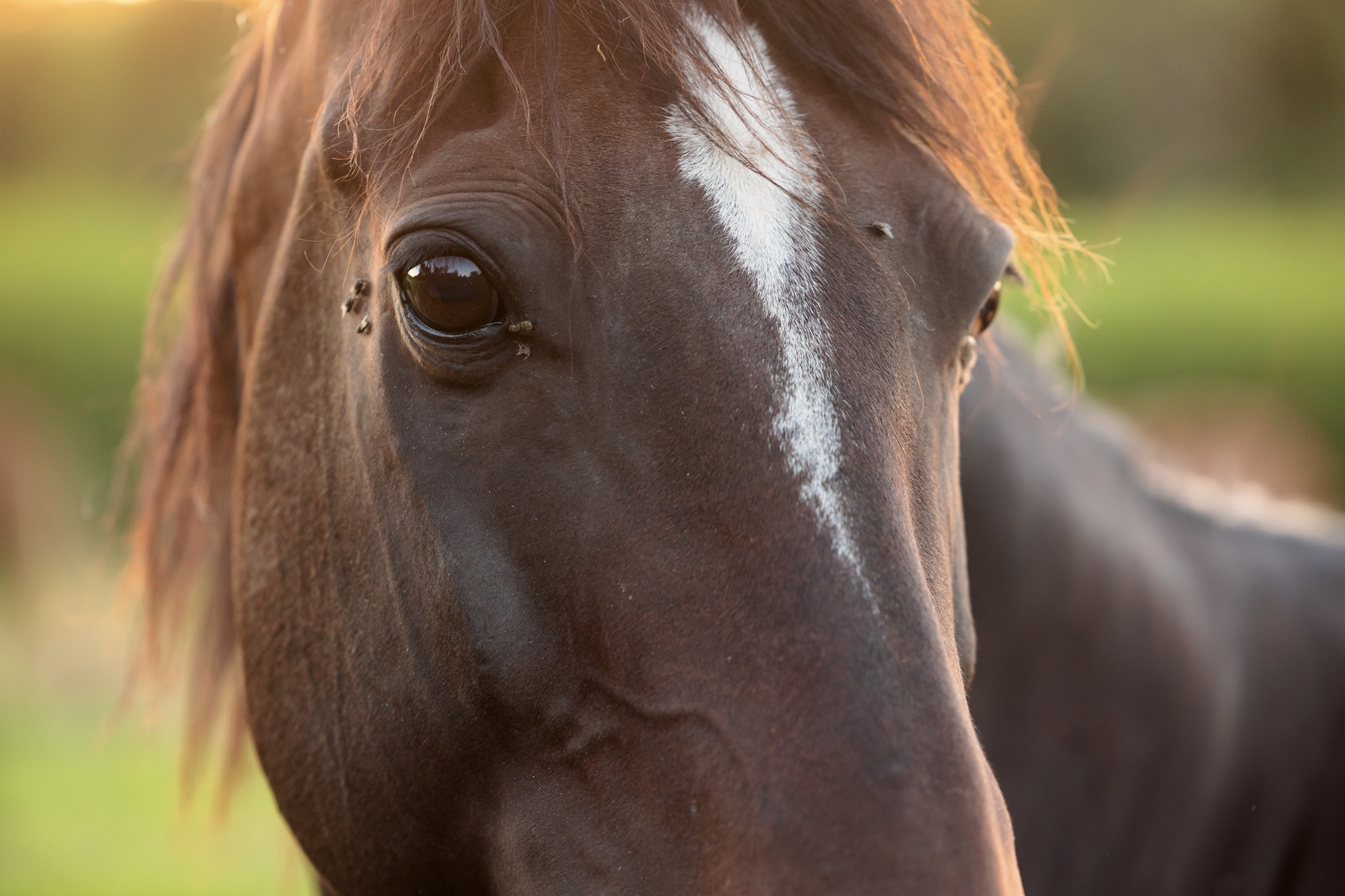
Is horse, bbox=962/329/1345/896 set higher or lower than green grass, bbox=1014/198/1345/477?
higher

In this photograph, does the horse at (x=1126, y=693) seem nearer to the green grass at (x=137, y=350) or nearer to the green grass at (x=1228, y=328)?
the green grass at (x=137, y=350)

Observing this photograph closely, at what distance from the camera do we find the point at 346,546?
1.58m

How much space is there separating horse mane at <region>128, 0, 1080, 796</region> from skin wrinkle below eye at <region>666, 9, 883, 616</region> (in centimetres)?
4

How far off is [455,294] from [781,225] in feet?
1.29

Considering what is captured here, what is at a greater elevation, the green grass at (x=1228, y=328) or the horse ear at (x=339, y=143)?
the horse ear at (x=339, y=143)

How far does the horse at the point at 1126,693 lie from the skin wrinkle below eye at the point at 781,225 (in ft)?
3.69

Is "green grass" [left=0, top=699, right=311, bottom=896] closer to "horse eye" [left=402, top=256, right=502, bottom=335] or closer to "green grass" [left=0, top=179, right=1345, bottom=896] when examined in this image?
"green grass" [left=0, top=179, right=1345, bottom=896]

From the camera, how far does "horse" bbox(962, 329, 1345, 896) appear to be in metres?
2.45

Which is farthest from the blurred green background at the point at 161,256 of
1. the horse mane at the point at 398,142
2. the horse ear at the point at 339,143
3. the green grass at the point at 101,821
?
the horse ear at the point at 339,143

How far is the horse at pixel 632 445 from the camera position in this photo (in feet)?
3.84

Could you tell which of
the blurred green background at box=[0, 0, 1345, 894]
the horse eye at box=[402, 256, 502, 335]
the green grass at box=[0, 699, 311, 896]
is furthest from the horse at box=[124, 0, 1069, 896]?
the green grass at box=[0, 699, 311, 896]

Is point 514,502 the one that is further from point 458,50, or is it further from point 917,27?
point 917,27

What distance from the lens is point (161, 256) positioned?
2.38 meters

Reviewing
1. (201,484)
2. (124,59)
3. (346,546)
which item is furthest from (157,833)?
(124,59)
